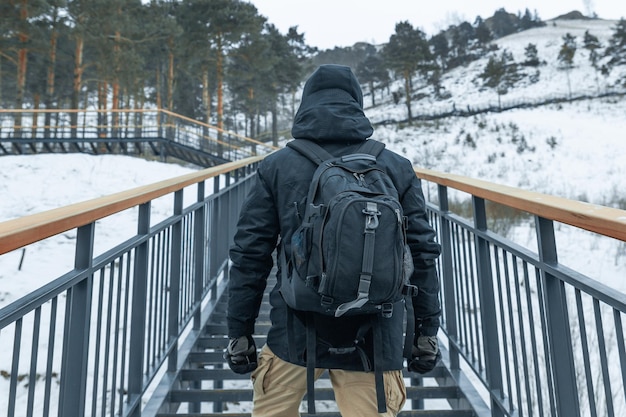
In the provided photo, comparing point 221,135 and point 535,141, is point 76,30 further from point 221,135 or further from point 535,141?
point 535,141

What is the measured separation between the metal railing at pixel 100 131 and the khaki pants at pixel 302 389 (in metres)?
15.0

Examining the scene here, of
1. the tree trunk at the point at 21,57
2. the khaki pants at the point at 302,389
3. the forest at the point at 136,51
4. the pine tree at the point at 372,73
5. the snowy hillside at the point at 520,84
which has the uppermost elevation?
the pine tree at the point at 372,73

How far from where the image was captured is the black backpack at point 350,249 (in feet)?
3.61

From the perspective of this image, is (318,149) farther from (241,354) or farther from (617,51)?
(617,51)

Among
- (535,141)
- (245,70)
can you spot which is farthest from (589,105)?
(245,70)

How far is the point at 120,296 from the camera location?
1.66 metres

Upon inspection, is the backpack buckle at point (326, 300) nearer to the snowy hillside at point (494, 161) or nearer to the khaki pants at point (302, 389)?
the khaki pants at point (302, 389)

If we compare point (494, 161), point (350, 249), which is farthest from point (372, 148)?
point (494, 161)

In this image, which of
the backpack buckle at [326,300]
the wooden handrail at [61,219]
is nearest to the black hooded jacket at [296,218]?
the backpack buckle at [326,300]

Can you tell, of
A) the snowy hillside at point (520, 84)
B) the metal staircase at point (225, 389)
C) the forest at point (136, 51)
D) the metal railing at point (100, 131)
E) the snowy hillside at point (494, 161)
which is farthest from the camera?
the snowy hillside at point (520, 84)

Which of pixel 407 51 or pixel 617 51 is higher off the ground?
pixel 617 51

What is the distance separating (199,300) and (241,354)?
5.95 feet

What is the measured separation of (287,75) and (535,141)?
55.1 ft

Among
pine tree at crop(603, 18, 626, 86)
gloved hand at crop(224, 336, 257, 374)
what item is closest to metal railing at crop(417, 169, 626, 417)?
gloved hand at crop(224, 336, 257, 374)
